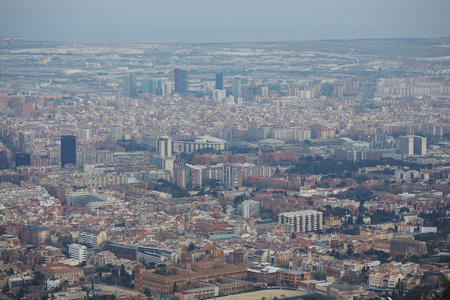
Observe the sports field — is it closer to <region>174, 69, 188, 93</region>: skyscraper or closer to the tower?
the tower

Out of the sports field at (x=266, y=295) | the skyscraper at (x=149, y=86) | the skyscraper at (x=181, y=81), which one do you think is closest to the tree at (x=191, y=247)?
the sports field at (x=266, y=295)

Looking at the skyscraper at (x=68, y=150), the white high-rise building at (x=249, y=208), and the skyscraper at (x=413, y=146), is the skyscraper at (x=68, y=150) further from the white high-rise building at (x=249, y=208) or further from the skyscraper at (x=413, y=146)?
the skyscraper at (x=413, y=146)

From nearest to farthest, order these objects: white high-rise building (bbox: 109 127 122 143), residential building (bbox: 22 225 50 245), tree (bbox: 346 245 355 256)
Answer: tree (bbox: 346 245 355 256)
residential building (bbox: 22 225 50 245)
white high-rise building (bbox: 109 127 122 143)

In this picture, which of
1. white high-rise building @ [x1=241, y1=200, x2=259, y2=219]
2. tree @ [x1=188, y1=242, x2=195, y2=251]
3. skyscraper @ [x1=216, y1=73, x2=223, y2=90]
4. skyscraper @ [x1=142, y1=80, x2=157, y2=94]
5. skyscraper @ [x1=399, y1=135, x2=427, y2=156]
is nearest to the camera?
tree @ [x1=188, y1=242, x2=195, y2=251]

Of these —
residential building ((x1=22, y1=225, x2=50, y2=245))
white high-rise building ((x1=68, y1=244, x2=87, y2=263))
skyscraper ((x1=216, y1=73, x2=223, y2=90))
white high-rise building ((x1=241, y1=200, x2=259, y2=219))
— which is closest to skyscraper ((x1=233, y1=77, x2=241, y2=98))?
skyscraper ((x1=216, y1=73, x2=223, y2=90))

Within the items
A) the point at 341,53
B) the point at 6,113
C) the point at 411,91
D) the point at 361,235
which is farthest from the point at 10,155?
the point at 341,53
